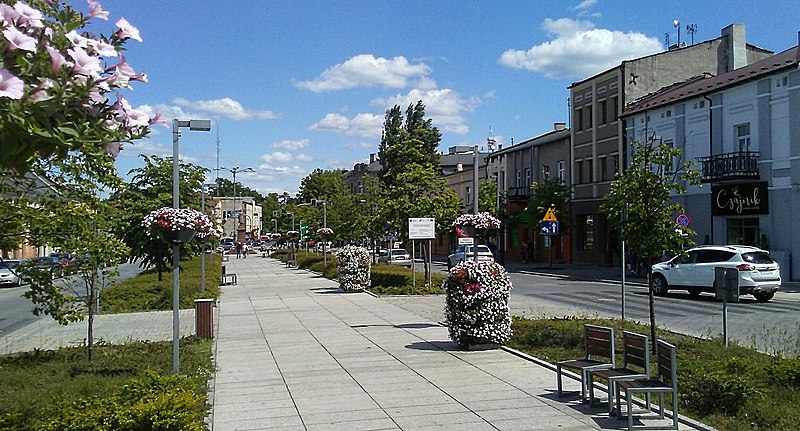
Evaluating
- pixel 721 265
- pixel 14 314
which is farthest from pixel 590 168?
pixel 14 314

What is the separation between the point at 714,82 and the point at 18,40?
125 feet

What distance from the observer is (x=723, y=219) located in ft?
114

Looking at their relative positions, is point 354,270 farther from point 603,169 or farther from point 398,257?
point 398,257

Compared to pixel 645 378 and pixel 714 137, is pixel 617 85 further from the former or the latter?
pixel 645 378

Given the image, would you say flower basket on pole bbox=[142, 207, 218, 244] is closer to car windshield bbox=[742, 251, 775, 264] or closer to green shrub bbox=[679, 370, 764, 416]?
green shrub bbox=[679, 370, 764, 416]

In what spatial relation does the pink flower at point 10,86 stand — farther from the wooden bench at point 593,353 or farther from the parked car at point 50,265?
the parked car at point 50,265

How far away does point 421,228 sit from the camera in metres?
25.6

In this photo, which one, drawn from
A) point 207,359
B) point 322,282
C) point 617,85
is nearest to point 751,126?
point 617,85

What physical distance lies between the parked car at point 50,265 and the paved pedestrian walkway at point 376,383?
2657 millimetres

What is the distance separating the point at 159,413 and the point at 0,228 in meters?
4.11

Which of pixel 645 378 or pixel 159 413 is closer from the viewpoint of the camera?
pixel 159 413

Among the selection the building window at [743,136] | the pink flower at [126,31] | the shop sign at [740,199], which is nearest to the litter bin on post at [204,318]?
the pink flower at [126,31]

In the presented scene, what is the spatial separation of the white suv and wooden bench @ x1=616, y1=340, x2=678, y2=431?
1474 cm

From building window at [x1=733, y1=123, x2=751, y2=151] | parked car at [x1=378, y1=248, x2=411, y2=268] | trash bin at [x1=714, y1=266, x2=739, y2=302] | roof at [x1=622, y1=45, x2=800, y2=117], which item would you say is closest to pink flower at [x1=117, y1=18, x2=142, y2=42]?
trash bin at [x1=714, y1=266, x2=739, y2=302]
